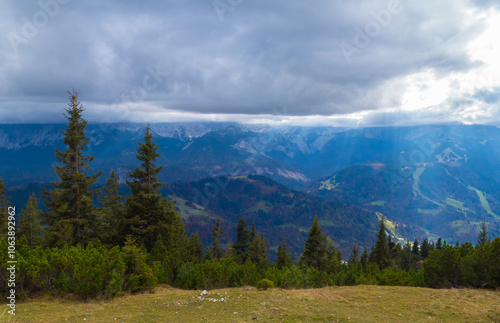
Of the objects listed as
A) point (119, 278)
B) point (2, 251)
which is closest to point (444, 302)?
point (119, 278)

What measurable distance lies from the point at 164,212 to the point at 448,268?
2964 centimetres

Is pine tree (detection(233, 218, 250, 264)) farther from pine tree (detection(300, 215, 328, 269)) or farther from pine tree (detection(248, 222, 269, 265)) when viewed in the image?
pine tree (detection(300, 215, 328, 269))

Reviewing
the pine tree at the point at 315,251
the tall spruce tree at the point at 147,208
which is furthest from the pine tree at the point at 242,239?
the tall spruce tree at the point at 147,208

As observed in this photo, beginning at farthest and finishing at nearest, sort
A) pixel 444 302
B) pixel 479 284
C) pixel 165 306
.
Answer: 1. pixel 479 284
2. pixel 444 302
3. pixel 165 306

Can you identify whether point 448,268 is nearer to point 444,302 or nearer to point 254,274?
point 444,302

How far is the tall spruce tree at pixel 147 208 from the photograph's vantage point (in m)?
32.3

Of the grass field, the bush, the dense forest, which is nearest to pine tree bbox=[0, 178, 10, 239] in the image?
the dense forest

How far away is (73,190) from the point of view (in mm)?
28891

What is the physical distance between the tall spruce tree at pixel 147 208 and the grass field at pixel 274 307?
14652 mm

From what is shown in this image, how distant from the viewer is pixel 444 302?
16.8 meters

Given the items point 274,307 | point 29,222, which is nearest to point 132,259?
point 274,307

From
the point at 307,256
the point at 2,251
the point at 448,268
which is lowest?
the point at 307,256

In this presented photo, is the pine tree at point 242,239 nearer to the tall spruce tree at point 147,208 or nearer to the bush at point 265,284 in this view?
the tall spruce tree at point 147,208

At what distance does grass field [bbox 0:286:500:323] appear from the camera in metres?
13.9
